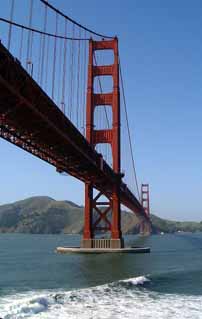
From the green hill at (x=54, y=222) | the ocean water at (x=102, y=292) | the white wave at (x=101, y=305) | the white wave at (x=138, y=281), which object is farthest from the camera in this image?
the green hill at (x=54, y=222)

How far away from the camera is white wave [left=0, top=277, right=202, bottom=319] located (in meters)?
13.2

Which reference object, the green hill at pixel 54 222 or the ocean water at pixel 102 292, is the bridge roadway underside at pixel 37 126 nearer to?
the ocean water at pixel 102 292

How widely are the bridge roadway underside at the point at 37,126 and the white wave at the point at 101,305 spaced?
7.43 metres

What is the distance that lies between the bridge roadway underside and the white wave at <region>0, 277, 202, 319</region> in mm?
7429

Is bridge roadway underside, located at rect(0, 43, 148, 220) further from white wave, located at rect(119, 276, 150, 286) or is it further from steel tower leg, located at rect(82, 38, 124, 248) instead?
white wave, located at rect(119, 276, 150, 286)

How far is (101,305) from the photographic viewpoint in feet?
48.4

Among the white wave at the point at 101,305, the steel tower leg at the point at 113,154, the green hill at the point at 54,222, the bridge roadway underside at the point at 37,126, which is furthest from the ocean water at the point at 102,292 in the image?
the green hill at the point at 54,222

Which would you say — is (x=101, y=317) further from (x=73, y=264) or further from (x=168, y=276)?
(x=73, y=264)

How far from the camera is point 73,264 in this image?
2939cm

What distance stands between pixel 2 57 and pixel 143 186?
4526 inches

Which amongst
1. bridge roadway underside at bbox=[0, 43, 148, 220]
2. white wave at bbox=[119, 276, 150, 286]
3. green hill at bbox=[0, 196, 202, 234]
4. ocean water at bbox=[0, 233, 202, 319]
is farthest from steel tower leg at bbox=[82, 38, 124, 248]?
green hill at bbox=[0, 196, 202, 234]

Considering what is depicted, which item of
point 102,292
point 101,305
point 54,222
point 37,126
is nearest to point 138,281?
point 102,292

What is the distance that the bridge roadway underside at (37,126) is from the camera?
18.1 m

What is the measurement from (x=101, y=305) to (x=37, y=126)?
10920mm
